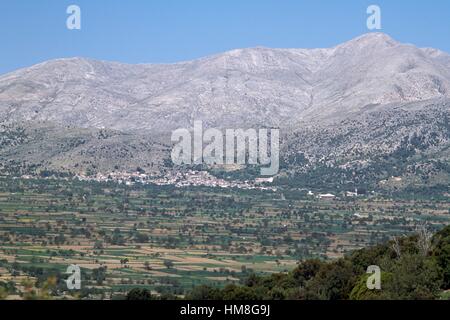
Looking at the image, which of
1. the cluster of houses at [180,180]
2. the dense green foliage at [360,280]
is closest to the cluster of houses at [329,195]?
the cluster of houses at [180,180]

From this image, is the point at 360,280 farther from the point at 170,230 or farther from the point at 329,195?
the point at 329,195

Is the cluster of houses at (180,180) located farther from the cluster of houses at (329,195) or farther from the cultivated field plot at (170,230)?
the cluster of houses at (329,195)

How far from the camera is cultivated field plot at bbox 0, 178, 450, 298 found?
69812 millimetres

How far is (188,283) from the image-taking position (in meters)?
64.8

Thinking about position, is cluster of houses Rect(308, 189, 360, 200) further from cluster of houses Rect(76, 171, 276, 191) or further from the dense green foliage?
the dense green foliage

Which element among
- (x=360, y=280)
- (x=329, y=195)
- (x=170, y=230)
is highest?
(x=329, y=195)

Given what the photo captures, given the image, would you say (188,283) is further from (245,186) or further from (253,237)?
(245,186)

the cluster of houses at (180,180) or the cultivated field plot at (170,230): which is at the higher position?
the cluster of houses at (180,180)

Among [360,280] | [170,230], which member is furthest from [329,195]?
[360,280]

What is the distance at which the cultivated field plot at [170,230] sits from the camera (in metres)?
69.8

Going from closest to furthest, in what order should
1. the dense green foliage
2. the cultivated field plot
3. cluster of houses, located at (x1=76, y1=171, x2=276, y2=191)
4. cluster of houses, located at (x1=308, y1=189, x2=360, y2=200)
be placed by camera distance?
1. the dense green foliage
2. the cultivated field plot
3. cluster of houses, located at (x1=308, y1=189, x2=360, y2=200)
4. cluster of houses, located at (x1=76, y1=171, x2=276, y2=191)

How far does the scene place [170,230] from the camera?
345ft

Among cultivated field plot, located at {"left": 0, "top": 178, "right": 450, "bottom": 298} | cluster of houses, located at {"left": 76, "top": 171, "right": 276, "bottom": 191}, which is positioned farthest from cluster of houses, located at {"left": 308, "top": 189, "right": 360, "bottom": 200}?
cluster of houses, located at {"left": 76, "top": 171, "right": 276, "bottom": 191}

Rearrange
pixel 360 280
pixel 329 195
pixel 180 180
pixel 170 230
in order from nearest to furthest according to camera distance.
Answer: pixel 360 280 < pixel 170 230 < pixel 329 195 < pixel 180 180
